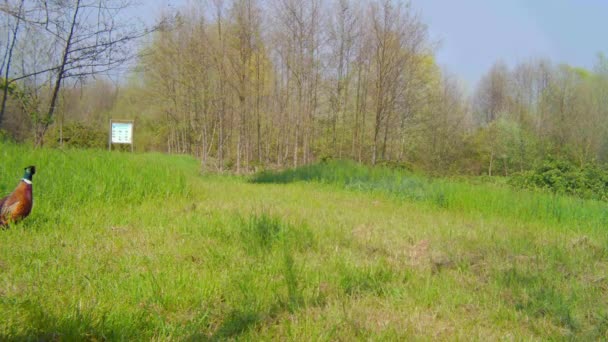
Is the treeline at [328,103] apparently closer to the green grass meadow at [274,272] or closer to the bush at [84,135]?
the bush at [84,135]

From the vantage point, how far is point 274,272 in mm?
2354

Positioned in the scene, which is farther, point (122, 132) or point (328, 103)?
point (328, 103)

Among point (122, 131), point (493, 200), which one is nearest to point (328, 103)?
point (122, 131)

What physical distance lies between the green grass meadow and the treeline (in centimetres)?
902

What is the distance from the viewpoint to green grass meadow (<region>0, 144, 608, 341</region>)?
65.7 inches

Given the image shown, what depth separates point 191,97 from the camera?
58.0 feet

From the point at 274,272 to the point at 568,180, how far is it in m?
9.90

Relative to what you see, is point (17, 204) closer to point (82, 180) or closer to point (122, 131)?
point (82, 180)

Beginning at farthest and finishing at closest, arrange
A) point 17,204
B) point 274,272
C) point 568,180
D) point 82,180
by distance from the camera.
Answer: point 568,180, point 82,180, point 17,204, point 274,272

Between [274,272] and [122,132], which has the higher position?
[122,132]

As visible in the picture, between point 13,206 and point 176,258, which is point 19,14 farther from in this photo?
point 176,258

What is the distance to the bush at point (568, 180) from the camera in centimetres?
838

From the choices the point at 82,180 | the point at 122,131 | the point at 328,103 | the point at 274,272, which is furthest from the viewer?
the point at 328,103

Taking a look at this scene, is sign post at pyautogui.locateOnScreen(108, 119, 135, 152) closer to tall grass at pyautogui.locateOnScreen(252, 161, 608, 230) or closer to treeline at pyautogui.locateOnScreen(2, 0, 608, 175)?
treeline at pyautogui.locateOnScreen(2, 0, 608, 175)
